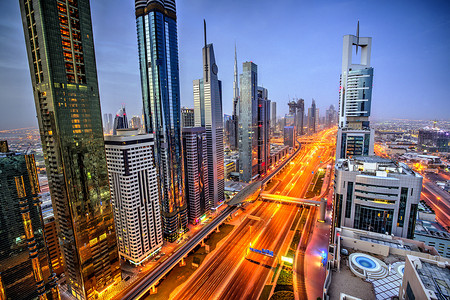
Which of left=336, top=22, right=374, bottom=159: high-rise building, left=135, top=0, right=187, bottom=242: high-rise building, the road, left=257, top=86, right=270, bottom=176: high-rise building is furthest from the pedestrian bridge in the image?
left=135, top=0, right=187, bottom=242: high-rise building

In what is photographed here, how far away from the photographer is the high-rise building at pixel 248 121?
468ft

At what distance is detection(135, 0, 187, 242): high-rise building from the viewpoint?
77688 millimetres

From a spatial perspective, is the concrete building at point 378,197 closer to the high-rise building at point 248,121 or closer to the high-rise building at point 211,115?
the high-rise building at point 211,115

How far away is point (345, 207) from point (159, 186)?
67578 millimetres

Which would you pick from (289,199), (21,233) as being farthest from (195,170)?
(21,233)

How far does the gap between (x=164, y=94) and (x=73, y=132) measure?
37.3 m

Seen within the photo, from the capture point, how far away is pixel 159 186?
84000mm

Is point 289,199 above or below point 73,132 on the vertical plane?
below

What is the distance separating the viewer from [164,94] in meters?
81.1

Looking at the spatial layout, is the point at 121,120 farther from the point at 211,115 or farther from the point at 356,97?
the point at 356,97

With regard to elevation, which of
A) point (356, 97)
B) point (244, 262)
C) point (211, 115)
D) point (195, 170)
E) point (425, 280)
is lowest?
point (244, 262)

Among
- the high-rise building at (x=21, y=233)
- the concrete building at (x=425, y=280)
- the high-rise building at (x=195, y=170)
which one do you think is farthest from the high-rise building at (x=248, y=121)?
the concrete building at (x=425, y=280)

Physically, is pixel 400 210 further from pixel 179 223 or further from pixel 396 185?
pixel 179 223

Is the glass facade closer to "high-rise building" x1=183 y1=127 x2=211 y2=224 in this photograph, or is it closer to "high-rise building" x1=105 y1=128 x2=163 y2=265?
"high-rise building" x1=183 y1=127 x2=211 y2=224
